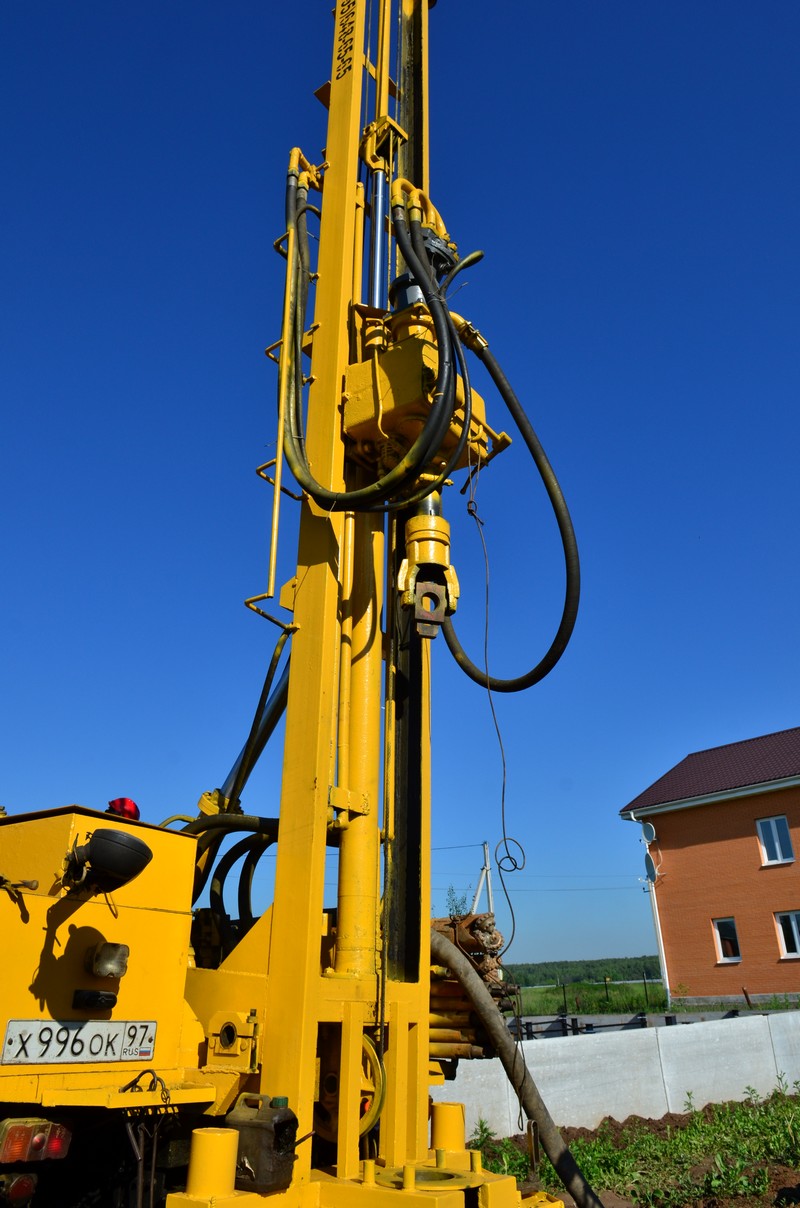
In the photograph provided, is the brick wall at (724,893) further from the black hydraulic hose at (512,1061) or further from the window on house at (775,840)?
the black hydraulic hose at (512,1061)

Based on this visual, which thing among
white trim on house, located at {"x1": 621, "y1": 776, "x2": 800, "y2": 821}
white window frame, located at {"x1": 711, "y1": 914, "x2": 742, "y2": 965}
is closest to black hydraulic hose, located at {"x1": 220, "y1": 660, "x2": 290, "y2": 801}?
white trim on house, located at {"x1": 621, "y1": 776, "x2": 800, "y2": 821}

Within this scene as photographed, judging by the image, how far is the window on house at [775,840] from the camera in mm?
23094

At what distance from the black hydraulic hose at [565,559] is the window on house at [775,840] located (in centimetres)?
2078

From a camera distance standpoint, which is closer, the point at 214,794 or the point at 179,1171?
the point at 179,1171

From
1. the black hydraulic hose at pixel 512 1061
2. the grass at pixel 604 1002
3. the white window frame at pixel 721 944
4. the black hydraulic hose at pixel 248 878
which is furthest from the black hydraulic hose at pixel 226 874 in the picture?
the white window frame at pixel 721 944

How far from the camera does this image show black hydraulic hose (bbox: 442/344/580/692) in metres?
5.00

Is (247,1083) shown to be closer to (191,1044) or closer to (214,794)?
(191,1044)

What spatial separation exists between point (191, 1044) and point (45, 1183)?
0.69 meters

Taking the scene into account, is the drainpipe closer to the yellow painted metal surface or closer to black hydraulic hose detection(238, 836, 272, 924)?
black hydraulic hose detection(238, 836, 272, 924)

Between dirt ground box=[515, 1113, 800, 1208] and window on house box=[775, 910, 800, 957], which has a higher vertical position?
window on house box=[775, 910, 800, 957]

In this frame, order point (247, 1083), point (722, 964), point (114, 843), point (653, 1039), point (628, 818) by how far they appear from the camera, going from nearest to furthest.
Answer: point (114, 843) → point (247, 1083) → point (653, 1039) → point (722, 964) → point (628, 818)

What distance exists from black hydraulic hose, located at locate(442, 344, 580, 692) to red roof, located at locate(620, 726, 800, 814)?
20442 millimetres

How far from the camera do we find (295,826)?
162 inches

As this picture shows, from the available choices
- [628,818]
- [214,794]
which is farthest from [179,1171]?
[628,818]
